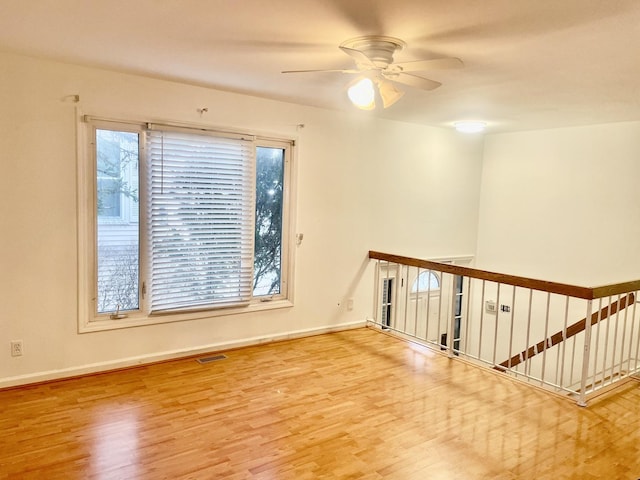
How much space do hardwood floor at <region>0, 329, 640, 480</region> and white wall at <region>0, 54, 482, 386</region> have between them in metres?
0.36

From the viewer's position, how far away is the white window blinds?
3.91 metres

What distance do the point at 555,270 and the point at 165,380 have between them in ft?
15.3

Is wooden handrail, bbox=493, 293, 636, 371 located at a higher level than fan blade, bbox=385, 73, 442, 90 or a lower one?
lower

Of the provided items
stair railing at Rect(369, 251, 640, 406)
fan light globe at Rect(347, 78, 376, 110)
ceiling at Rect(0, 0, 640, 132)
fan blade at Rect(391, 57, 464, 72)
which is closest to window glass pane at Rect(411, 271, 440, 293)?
stair railing at Rect(369, 251, 640, 406)

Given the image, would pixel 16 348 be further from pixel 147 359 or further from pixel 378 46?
→ pixel 378 46

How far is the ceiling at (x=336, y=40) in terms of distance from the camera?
2215 millimetres

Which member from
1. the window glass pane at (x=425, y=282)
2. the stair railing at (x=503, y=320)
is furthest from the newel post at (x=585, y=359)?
the window glass pane at (x=425, y=282)

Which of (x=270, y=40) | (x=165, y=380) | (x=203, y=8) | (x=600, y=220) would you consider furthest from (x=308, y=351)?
(x=600, y=220)

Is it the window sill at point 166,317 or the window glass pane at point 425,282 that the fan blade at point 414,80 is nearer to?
the window sill at point 166,317

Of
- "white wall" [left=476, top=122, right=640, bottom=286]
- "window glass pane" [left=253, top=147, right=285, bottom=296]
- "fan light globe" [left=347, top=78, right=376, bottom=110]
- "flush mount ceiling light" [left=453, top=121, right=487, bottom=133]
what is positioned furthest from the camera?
"flush mount ceiling light" [left=453, top=121, right=487, bottom=133]

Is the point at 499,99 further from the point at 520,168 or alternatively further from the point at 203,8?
the point at 203,8

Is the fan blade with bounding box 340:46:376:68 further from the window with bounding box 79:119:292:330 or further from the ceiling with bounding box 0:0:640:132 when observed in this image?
the window with bounding box 79:119:292:330

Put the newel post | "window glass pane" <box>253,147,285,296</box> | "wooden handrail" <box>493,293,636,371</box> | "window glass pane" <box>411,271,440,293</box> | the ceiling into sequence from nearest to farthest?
the ceiling → the newel post → "wooden handrail" <box>493,293,636,371</box> → "window glass pane" <box>253,147,285,296</box> → "window glass pane" <box>411,271,440,293</box>

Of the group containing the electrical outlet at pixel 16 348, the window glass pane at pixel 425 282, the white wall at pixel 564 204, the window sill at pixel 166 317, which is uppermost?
the white wall at pixel 564 204
